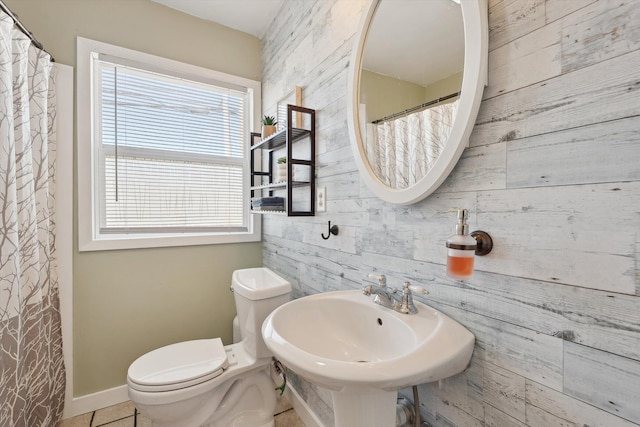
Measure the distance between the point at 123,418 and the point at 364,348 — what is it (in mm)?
1628

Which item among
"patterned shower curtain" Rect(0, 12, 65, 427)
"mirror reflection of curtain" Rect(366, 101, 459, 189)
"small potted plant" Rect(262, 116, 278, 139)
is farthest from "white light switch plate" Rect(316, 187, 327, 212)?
"patterned shower curtain" Rect(0, 12, 65, 427)

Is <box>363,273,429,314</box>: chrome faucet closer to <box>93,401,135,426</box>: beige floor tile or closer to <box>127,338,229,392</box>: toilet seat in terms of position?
<box>127,338,229,392</box>: toilet seat

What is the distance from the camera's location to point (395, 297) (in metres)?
0.94

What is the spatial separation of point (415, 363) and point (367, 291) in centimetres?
34

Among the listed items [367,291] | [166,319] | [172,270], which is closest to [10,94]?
[172,270]

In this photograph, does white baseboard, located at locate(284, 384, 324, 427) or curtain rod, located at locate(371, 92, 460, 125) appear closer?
curtain rod, located at locate(371, 92, 460, 125)

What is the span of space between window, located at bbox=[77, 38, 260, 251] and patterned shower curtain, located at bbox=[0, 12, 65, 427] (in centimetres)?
21

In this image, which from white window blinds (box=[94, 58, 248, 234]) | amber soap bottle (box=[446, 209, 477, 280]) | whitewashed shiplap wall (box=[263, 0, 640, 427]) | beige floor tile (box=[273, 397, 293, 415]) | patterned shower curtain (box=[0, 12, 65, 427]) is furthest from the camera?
white window blinds (box=[94, 58, 248, 234])

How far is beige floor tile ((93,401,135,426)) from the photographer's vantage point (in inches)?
64.8

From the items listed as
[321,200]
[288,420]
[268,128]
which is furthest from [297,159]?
[288,420]

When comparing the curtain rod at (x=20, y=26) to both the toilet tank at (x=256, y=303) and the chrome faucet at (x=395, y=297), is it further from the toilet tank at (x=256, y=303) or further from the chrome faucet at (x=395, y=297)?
the chrome faucet at (x=395, y=297)

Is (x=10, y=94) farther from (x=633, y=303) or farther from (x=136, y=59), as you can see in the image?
(x=633, y=303)

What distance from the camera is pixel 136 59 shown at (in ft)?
6.01

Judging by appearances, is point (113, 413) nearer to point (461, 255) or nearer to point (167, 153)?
point (167, 153)
